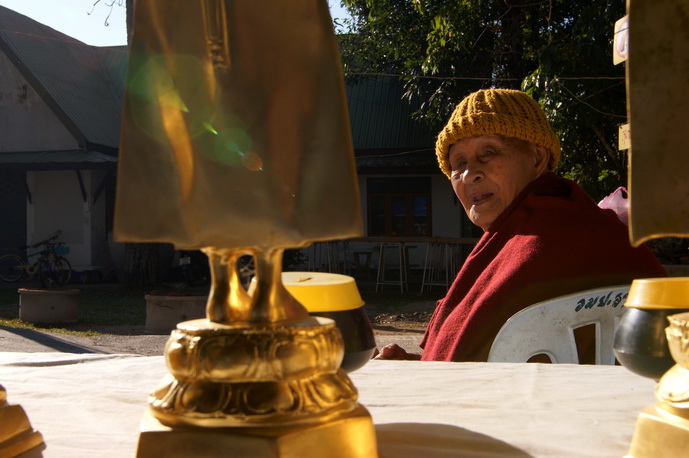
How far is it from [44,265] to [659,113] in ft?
43.5

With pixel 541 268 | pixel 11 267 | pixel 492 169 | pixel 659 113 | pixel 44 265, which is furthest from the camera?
pixel 11 267

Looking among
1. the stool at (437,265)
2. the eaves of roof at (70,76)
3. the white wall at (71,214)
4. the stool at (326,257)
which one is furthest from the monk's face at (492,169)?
the white wall at (71,214)

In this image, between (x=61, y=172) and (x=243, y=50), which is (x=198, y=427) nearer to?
(x=243, y=50)

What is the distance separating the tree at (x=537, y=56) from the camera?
6.59 m

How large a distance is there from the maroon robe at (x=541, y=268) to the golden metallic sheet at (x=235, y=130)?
1.11 meters

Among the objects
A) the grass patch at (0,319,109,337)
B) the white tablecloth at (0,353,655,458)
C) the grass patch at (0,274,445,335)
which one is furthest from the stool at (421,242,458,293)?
the white tablecloth at (0,353,655,458)

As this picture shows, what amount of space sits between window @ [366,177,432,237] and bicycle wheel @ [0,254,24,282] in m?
6.79

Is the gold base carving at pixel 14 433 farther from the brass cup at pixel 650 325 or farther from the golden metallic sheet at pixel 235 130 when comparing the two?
the brass cup at pixel 650 325

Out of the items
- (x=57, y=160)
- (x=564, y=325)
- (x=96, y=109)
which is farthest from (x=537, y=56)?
(x=96, y=109)

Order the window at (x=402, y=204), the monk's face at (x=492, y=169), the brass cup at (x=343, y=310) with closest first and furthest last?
1. the brass cup at (x=343, y=310)
2. the monk's face at (x=492, y=169)
3. the window at (x=402, y=204)

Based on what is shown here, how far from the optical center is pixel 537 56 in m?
7.02

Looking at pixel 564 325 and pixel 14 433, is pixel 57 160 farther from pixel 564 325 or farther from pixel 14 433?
pixel 14 433

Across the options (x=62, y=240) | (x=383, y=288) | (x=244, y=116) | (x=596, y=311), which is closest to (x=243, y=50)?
(x=244, y=116)

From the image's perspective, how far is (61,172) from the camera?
1317 centimetres
